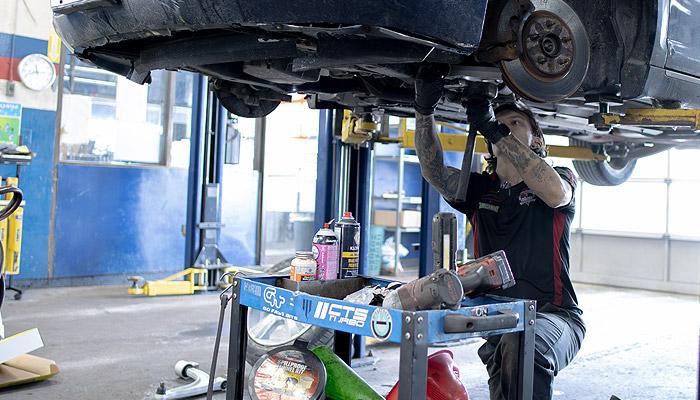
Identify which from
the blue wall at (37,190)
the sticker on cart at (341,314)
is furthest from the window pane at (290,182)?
the sticker on cart at (341,314)

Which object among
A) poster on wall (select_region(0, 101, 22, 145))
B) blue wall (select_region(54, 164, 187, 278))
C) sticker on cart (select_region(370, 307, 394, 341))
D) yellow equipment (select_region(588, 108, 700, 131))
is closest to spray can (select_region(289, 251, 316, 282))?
sticker on cart (select_region(370, 307, 394, 341))

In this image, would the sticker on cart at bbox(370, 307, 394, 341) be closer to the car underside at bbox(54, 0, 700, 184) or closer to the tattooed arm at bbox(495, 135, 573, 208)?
the car underside at bbox(54, 0, 700, 184)

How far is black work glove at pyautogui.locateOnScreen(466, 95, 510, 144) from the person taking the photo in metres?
2.40

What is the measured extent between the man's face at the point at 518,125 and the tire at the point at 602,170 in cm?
274

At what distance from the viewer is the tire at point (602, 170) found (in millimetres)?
5217

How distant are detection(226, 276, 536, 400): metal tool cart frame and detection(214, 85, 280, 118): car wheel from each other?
107 cm

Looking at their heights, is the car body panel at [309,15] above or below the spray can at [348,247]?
above

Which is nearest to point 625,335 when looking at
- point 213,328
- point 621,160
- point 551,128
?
point 621,160

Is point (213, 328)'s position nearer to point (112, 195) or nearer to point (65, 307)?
point (65, 307)

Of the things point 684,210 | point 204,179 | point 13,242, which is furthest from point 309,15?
point 684,210

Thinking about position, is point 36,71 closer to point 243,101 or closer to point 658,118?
point 243,101

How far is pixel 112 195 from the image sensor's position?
23.2 feet

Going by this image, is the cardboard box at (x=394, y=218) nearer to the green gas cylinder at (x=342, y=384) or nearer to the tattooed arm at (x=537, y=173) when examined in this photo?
the tattooed arm at (x=537, y=173)

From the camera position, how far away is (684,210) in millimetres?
8336
